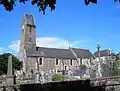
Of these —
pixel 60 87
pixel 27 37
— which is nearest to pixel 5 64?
pixel 27 37

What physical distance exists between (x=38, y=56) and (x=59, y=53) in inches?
320

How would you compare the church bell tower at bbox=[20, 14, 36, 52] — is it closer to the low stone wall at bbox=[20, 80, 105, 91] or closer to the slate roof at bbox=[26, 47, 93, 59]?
the slate roof at bbox=[26, 47, 93, 59]

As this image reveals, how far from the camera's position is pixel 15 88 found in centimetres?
1909

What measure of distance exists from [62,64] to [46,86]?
57362mm

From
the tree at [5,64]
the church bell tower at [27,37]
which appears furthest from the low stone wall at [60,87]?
the church bell tower at [27,37]

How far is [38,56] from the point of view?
6994 centimetres

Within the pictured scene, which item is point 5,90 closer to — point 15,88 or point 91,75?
point 15,88

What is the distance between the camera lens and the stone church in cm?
6831

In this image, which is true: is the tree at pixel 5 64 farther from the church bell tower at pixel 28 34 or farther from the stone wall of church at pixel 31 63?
the church bell tower at pixel 28 34

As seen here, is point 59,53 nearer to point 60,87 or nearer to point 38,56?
point 38,56

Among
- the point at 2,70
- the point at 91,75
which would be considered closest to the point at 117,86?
the point at 91,75

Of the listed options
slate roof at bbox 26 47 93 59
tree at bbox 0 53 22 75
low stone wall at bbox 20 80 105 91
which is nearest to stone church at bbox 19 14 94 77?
slate roof at bbox 26 47 93 59

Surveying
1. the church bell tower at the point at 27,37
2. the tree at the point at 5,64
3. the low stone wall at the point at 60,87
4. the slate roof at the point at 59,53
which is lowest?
the low stone wall at the point at 60,87

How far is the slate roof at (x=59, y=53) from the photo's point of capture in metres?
71.1
